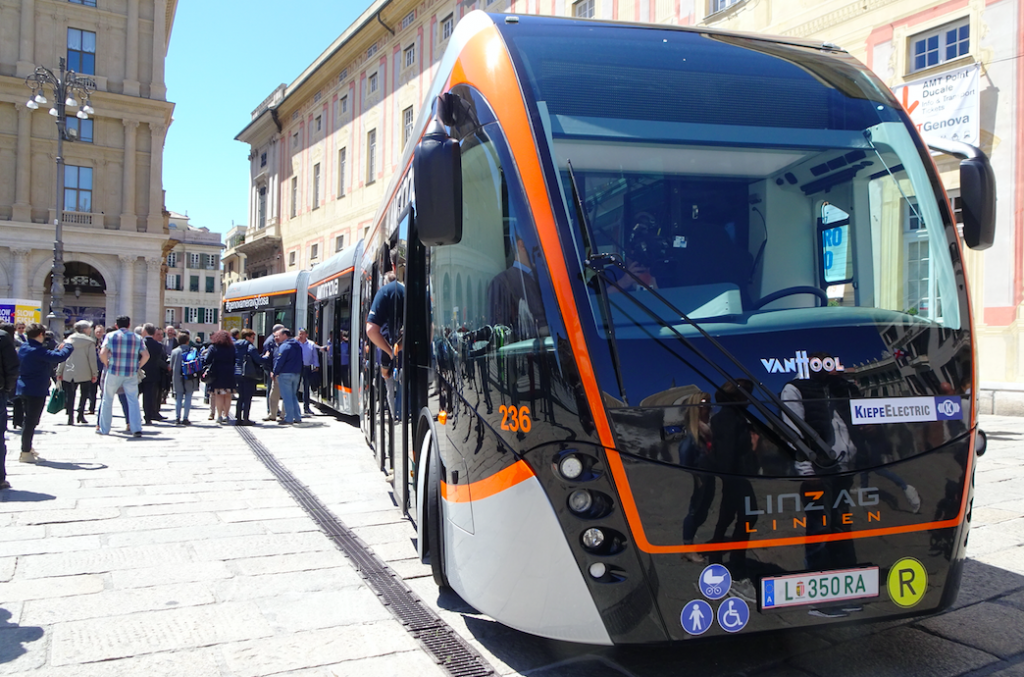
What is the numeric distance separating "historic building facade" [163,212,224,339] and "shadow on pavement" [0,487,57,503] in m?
82.9

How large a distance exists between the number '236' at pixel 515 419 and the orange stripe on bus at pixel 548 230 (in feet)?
0.91

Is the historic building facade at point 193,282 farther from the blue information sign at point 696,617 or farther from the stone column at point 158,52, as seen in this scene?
the blue information sign at point 696,617

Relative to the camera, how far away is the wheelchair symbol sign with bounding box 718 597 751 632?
293 centimetres

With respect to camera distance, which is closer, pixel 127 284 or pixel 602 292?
pixel 602 292

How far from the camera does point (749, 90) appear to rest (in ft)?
11.7

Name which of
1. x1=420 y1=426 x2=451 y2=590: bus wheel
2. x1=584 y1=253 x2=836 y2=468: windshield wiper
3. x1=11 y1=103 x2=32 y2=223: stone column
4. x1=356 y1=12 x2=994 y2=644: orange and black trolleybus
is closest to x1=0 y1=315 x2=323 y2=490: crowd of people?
x1=420 y1=426 x2=451 y2=590: bus wheel

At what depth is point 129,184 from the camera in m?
43.1

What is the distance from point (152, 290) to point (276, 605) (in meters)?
42.1

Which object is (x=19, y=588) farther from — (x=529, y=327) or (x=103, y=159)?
(x=103, y=159)

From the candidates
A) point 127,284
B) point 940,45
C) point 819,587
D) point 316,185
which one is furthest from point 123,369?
point 127,284

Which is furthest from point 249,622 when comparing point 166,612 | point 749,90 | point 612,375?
point 749,90

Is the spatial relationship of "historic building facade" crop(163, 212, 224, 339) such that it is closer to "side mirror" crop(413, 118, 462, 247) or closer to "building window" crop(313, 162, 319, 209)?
"building window" crop(313, 162, 319, 209)

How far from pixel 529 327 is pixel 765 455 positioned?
974mm

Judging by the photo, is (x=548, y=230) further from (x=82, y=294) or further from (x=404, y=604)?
(x=82, y=294)
